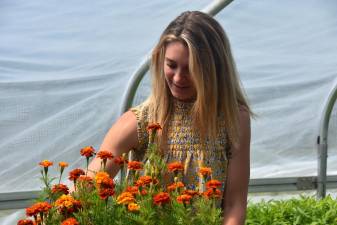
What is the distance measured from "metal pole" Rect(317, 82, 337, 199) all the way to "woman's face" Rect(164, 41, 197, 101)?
309 centimetres

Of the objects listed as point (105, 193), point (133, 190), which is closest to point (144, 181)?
point (133, 190)

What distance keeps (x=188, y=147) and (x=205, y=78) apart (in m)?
0.22

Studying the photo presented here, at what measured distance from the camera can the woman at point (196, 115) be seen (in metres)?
2.01

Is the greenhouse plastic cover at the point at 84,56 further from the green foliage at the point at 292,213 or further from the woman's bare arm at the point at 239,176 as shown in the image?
the woman's bare arm at the point at 239,176

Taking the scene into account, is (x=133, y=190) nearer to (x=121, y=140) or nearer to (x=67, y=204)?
(x=67, y=204)

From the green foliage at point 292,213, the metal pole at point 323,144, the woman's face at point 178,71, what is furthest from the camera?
the metal pole at point 323,144

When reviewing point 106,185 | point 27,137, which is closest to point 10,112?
point 27,137

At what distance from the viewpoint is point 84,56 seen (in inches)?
153

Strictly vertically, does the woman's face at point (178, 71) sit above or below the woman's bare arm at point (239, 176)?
above

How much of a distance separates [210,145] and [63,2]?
1925 millimetres

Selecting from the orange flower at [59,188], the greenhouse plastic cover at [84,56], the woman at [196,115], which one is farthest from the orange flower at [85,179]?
the greenhouse plastic cover at [84,56]

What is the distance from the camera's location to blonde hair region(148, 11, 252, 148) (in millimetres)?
1993

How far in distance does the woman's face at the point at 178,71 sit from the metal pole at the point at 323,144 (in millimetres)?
3092

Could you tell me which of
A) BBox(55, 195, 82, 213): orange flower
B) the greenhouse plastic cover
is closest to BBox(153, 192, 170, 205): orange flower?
BBox(55, 195, 82, 213): orange flower
